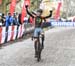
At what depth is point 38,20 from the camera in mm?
14367

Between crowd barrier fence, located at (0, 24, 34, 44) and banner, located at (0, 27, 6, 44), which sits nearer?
banner, located at (0, 27, 6, 44)

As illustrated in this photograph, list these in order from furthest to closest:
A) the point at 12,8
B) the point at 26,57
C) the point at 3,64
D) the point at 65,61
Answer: the point at 12,8, the point at 26,57, the point at 65,61, the point at 3,64

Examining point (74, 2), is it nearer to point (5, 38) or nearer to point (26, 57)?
point (5, 38)

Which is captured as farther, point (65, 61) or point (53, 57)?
point (53, 57)

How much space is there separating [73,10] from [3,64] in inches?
3411

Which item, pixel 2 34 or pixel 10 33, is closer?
pixel 2 34

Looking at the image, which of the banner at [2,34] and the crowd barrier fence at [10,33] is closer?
the banner at [2,34]

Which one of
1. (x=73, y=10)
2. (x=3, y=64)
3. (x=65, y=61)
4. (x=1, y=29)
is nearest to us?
(x=3, y=64)

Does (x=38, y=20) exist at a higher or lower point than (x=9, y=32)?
higher

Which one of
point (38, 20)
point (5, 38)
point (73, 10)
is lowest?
point (73, 10)

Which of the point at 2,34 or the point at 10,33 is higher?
the point at 2,34

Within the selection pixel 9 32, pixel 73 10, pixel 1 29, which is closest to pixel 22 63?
pixel 1 29

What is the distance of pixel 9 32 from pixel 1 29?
258 cm

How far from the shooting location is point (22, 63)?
13.7 meters
